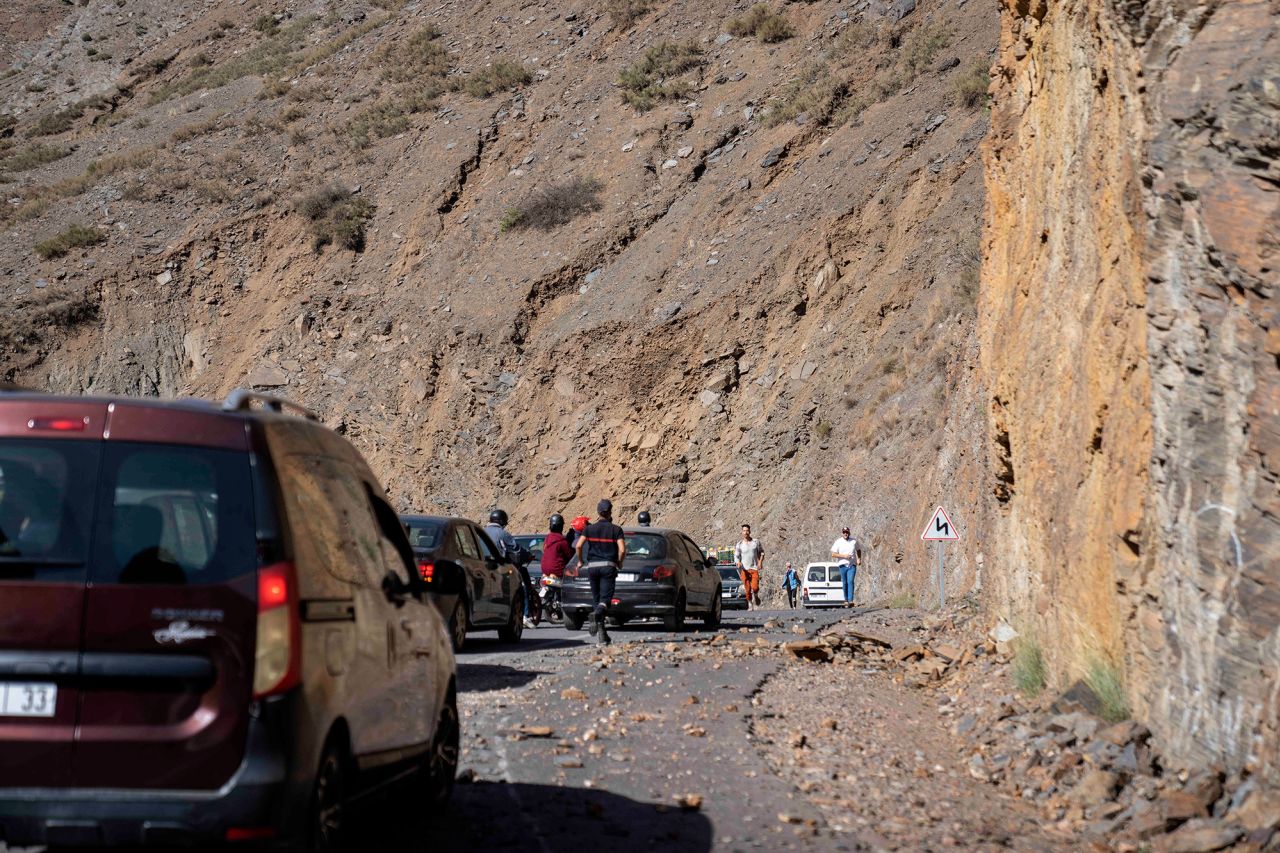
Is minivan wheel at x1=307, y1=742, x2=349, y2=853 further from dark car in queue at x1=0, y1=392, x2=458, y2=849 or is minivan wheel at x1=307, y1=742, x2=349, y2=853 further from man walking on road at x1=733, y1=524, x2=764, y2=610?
man walking on road at x1=733, y1=524, x2=764, y2=610

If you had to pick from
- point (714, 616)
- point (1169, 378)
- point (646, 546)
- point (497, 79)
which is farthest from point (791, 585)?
point (497, 79)

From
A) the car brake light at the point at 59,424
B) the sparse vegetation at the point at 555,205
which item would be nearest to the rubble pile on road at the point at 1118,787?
the car brake light at the point at 59,424

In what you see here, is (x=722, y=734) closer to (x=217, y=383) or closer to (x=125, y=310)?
(x=217, y=383)

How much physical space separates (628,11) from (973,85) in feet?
59.0

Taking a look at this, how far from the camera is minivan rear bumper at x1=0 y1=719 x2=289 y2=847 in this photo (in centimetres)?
495

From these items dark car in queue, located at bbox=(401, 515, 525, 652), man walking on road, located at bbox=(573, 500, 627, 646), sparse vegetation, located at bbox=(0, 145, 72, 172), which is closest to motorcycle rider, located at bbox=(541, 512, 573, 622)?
dark car in queue, located at bbox=(401, 515, 525, 652)

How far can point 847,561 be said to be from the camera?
31.5 m

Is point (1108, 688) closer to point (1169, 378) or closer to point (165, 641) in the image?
point (1169, 378)

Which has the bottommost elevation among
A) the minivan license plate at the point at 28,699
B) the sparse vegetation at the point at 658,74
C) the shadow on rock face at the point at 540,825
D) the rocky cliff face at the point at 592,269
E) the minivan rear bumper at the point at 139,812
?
the shadow on rock face at the point at 540,825

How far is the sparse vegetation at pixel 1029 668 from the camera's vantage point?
11539 mm

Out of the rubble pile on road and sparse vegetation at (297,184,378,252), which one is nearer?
the rubble pile on road

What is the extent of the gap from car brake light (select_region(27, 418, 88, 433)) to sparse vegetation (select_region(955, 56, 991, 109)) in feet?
127

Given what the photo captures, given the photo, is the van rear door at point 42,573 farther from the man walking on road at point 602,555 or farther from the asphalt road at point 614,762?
the man walking on road at point 602,555

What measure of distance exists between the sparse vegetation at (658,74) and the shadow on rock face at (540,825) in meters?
42.8
